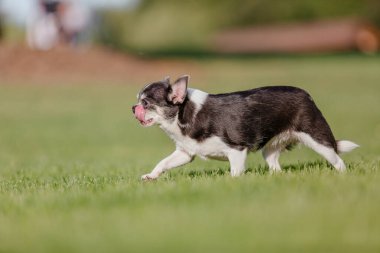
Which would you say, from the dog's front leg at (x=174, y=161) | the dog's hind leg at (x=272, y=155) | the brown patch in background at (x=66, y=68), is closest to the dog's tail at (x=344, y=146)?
the dog's hind leg at (x=272, y=155)

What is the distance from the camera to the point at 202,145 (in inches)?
360

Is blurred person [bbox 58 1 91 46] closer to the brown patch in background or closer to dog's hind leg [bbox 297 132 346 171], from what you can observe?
the brown patch in background

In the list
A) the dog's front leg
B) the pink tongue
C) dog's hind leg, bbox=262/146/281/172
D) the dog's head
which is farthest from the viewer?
dog's hind leg, bbox=262/146/281/172

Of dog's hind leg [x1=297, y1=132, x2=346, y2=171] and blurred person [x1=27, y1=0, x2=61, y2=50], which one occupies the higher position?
blurred person [x1=27, y1=0, x2=61, y2=50]

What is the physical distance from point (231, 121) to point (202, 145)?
464mm

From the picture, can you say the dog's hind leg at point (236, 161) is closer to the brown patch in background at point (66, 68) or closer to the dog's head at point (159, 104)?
the dog's head at point (159, 104)

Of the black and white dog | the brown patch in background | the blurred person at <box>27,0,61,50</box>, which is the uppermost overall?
the blurred person at <box>27,0,61,50</box>

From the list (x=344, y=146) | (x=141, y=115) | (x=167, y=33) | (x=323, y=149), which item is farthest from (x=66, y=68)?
(x=167, y=33)

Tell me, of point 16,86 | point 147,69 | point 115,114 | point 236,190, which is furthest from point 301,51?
point 236,190

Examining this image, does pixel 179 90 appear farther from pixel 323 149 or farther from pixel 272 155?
pixel 323 149

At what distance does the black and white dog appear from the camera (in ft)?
30.1

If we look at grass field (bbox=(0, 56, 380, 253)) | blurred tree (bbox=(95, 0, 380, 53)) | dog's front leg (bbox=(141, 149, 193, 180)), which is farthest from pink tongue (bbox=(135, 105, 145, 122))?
blurred tree (bbox=(95, 0, 380, 53))

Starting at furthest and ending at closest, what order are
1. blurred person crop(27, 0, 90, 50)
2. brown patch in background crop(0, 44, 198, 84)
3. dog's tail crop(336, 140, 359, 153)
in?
blurred person crop(27, 0, 90, 50) → brown patch in background crop(0, 44, 198, 84) → dog's tail crop(336, 140, 359, 153)

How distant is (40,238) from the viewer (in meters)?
6.33
